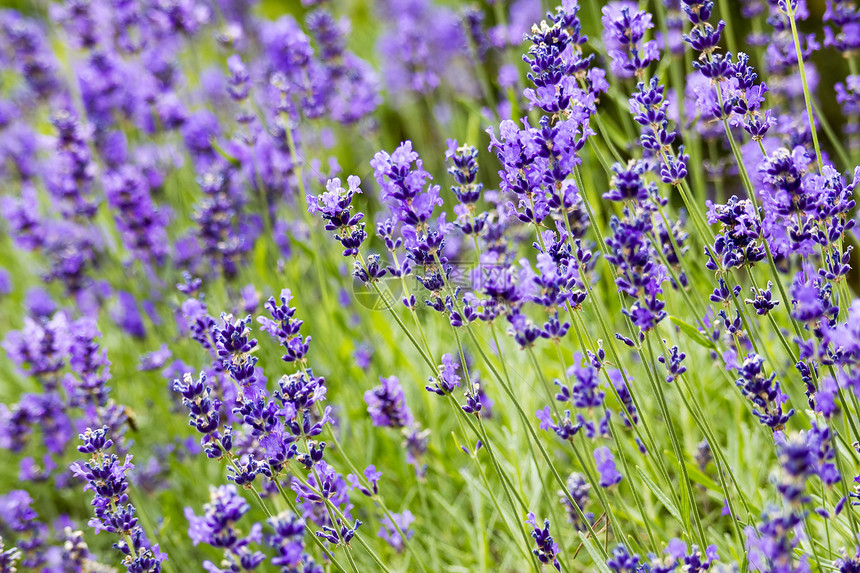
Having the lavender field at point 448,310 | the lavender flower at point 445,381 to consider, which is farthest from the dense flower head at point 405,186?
the lavender flower at point 445,381

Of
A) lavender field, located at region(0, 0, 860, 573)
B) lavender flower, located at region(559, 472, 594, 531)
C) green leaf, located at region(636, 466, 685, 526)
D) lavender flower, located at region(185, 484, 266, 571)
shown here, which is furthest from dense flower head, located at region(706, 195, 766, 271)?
lavender flower, located at region(185, 484, 266, 571)

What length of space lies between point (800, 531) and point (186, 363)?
2.89 metres

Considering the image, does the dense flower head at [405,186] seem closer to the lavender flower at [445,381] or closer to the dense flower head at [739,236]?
the lavender flower at [445,381]

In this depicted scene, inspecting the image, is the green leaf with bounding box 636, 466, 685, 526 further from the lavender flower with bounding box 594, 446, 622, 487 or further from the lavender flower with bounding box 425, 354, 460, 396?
the lavender flower with bounding box 425, 354, 460, 396

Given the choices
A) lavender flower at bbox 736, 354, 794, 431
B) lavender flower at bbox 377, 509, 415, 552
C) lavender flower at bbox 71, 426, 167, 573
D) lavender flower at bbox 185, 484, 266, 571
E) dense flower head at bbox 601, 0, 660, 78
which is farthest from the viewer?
lavender flower at bbox 377, 509, 415, 552

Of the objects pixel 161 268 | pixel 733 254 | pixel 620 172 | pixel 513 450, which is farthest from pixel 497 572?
pixel 161 268

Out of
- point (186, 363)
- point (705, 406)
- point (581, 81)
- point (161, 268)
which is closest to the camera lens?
point (581, 81)

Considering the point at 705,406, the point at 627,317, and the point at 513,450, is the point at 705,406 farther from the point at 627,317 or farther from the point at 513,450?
the point at 627,317

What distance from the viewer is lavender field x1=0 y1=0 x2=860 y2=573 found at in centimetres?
180

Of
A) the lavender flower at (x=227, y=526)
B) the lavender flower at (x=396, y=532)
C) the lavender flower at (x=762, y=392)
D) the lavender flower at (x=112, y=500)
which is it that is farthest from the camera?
the lavender flower at (x=396, y=532)

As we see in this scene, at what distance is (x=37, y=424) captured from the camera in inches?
153

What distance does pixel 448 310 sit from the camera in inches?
74.3

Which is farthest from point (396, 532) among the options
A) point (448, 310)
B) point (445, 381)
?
point (448, 310)

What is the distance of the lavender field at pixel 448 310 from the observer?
180 cm
